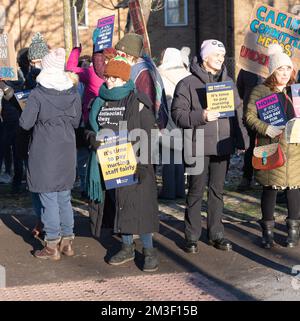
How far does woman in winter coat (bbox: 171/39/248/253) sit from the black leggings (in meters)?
0.42

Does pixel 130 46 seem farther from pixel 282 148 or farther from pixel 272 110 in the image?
pixel 282 148

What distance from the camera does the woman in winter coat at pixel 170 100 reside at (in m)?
7.52

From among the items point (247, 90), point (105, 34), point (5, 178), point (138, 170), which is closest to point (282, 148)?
point (138, 170)

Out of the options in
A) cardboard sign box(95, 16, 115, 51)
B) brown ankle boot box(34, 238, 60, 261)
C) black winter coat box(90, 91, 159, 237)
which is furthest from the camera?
cardboard sign box(95, 16, 115, 51)

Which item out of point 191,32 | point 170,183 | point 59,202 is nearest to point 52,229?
point 59,202

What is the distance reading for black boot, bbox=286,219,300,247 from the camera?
6.01 m

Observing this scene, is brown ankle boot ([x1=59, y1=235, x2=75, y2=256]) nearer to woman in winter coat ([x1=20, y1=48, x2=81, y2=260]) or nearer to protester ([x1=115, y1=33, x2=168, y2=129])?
woman in winter coat ([x1=20, y1=48, x2=81, y2=260])

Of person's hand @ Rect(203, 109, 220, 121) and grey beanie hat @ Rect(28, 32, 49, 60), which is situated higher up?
grey beanie hat @ Rect(28, 32, 49, 60)

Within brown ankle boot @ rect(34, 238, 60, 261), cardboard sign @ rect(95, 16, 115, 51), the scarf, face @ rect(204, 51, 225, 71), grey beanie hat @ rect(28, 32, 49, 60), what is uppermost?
cardboard sign @ rect(95, 16, 115, 51)

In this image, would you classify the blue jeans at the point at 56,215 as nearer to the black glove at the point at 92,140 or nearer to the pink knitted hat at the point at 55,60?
the black glove at the point at 92,140

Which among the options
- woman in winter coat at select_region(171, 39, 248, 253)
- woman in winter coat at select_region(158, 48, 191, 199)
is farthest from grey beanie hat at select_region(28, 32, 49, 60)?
woman in winter coat at select_region(171, 39, 248, 253)

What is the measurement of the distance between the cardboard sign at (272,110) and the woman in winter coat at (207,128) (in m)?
0.22

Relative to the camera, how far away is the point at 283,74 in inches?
226

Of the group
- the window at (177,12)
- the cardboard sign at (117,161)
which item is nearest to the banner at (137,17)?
the cardboard sign at (117,161)
